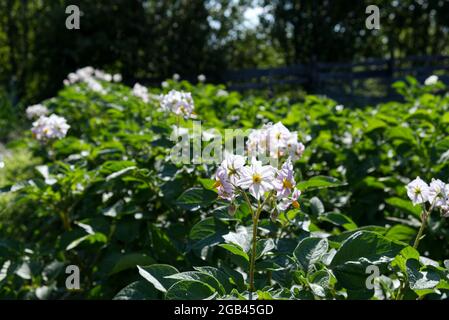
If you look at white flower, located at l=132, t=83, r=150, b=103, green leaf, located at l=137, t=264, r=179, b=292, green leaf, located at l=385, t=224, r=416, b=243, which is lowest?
green leaf, located at l=385, t=224, r=416, b=243

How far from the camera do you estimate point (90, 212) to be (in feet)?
9.10

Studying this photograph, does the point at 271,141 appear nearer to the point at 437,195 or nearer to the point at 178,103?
the point at 437,195

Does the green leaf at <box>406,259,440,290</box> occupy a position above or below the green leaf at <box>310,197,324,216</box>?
below

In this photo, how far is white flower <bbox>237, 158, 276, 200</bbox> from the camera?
4.42 ft

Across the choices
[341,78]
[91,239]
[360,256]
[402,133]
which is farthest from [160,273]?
[341,78]

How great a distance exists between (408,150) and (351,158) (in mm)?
269

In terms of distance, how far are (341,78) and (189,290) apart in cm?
1177

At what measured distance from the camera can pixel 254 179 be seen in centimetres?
135

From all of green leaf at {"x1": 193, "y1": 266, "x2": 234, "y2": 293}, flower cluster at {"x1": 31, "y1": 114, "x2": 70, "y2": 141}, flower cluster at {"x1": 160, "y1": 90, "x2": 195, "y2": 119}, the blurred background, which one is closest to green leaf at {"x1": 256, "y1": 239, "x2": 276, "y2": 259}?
green leaf at {"x1": 193, "y1": 266, "x2": 234, "y2": 293}

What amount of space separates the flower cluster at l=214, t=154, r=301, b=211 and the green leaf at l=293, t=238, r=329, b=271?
15 cm

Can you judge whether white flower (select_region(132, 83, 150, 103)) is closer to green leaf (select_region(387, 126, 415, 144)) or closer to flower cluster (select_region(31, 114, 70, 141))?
flower cluster (select_region(31, 114, 70, 141))

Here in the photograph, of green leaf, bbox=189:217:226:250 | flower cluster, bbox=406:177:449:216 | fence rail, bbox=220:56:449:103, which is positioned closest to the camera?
flower cluster, bbox=406:177:449:216
